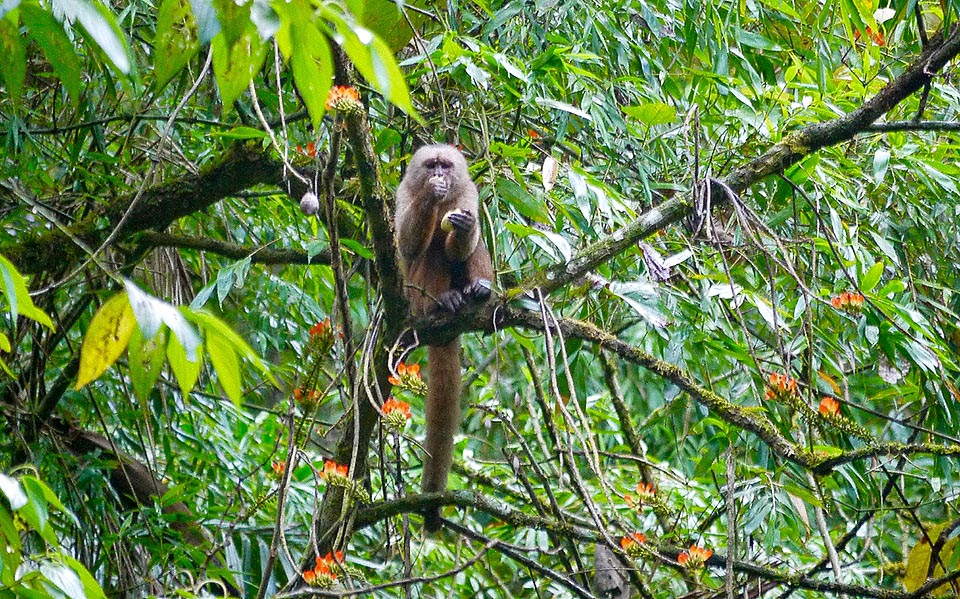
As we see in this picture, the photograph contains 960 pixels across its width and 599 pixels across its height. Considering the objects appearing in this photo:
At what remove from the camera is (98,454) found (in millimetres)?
4402

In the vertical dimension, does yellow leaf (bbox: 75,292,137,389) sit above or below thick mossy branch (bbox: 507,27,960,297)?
below

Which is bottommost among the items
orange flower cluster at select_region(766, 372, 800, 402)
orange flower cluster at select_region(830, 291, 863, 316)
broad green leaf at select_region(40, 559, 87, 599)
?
broad green leaf at select_region(40, 559, 87, 599)

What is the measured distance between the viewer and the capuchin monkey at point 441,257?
4.22 metres

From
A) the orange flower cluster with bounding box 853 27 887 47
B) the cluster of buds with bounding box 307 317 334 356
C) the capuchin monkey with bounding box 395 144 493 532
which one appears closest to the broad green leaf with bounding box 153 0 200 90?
the cluster of buds with bounding box 307 317 334 356

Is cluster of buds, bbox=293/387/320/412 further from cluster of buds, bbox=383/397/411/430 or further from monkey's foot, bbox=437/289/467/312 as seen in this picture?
monkey's foot, bbox=437/289/467/312

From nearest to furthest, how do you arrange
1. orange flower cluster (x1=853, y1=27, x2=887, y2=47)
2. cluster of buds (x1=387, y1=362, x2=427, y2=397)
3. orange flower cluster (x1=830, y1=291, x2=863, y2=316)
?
cluster of buds (x1=387, y1=362, x2=427, y2=397) < orange flower cluster (x1=830, y1=291, x2=863, y2=316) < orange flower cluster (x1=853, y1=27, x2=887, y2=47)

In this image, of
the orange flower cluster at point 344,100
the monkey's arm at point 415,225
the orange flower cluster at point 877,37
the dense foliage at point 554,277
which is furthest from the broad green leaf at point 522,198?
the orange flower cluster at point 877,37

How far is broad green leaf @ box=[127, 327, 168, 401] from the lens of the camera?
135 cm

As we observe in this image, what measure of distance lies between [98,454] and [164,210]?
3.95ft

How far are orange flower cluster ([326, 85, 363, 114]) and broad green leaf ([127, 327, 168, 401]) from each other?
116 cm

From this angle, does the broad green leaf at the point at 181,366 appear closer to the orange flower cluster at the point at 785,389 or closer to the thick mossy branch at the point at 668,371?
the orange flower cluster at the point at 785,389

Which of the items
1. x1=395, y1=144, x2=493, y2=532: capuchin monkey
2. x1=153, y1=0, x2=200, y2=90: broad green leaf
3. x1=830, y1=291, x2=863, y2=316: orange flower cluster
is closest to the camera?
x1=153, y1=0, x2=200, y2=90: broad green leaf

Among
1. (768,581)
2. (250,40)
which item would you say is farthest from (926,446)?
(250,40)

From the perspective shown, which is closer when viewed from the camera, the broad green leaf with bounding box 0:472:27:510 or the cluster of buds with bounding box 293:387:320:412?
the broad green leaf with bounding box 0:472:27:510
